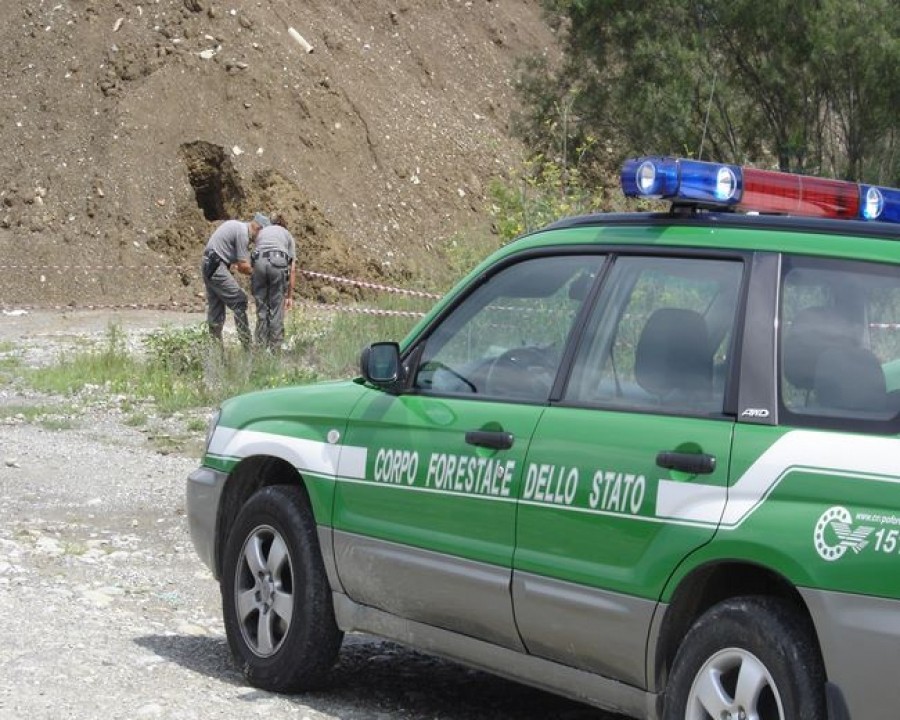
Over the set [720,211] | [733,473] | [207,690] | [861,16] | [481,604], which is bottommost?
[207,690]

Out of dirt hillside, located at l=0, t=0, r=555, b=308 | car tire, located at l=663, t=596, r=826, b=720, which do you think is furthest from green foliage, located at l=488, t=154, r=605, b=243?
dirt hillside, located at l=0, t=0, r=555, b=308

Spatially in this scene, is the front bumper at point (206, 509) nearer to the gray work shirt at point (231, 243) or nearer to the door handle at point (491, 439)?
the door handle at point (491, 439)

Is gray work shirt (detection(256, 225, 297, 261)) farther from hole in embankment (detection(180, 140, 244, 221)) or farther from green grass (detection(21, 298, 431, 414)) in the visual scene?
hole in embankment (detection(180, 140, 244, 221))

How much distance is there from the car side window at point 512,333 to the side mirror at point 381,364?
0.11 metres

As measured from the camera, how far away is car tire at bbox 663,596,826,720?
4340 mm

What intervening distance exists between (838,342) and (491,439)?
1.26m

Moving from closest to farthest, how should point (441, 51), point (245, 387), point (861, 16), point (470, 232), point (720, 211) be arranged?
point (720, 211), point (245, 387), point (861, 16), point (470, 232), point (441, 51)

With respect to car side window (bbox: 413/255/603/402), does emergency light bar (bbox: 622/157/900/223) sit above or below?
above

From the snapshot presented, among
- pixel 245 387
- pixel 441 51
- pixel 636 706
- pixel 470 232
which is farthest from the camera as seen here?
pixel 441 51

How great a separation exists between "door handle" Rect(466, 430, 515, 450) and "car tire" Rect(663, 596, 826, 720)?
3.17ft

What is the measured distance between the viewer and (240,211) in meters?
31.6

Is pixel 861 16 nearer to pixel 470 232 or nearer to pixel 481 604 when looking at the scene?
pixel 470 232

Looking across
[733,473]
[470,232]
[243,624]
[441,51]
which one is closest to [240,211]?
[470,232]

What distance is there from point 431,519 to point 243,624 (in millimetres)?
1180
